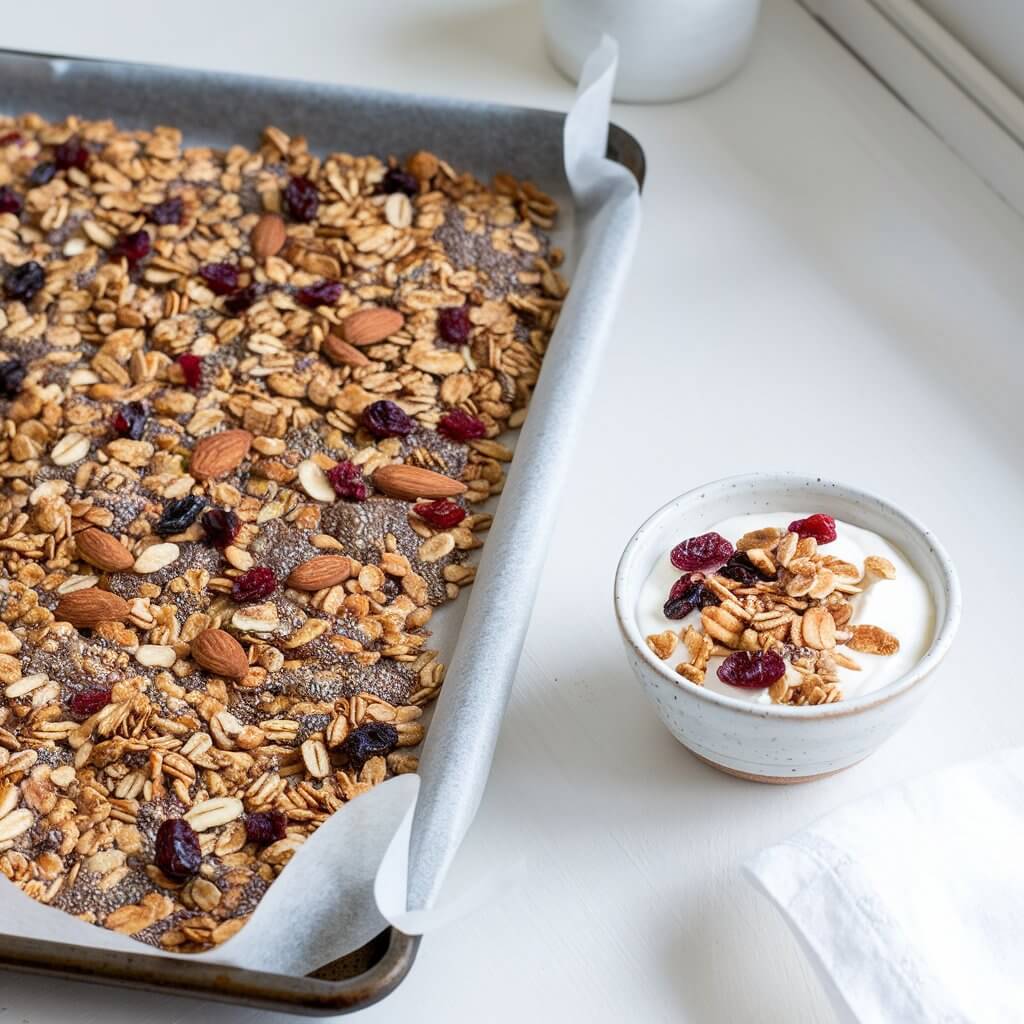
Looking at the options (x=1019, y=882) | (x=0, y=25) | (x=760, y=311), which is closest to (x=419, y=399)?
(x=760, y=311)

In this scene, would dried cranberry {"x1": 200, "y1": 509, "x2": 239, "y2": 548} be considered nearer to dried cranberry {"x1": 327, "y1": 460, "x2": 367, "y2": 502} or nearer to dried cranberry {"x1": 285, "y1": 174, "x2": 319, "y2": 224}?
dried cranberry {"x1": 327, "y1": 460, "x2": 367, "y2": 502}

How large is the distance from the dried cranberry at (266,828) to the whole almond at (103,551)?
0.66 ft

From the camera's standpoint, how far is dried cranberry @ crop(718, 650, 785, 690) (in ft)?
2.32

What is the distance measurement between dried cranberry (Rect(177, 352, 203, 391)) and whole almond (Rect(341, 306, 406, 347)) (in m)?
0.10

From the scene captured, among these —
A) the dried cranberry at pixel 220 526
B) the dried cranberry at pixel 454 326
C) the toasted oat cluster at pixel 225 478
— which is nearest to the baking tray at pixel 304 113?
the toasted oat cluster at pixel 225 478

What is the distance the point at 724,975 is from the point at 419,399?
429 mm

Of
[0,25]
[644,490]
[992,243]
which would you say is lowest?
[0,25]

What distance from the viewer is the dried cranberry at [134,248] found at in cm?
108

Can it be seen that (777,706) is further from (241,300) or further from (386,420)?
(241,300)

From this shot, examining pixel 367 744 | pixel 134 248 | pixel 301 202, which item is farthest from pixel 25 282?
pixel 367 744

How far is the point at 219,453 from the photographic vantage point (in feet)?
3.06

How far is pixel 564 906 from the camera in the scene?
0.74 meters

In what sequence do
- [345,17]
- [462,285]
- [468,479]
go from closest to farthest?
[468,479], [462,285], [345,17]

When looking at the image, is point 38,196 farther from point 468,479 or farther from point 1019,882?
point 1019,882
